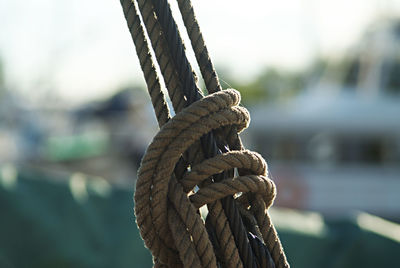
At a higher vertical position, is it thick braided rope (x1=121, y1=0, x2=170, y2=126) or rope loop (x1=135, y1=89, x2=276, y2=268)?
thick braided rope (x1=121, y1=0, x2=170, y2=126)

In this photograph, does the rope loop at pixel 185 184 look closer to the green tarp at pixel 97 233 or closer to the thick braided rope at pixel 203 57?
the thick braided rope at pixel 203 57

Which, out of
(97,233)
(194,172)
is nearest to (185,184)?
(194,172)

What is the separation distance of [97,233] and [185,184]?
159 centimetres

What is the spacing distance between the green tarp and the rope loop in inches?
52.9

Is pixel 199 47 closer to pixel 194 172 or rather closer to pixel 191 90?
pixel 191 90

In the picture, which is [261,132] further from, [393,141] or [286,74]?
[286,74]

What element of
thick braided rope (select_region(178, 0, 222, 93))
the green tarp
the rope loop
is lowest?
the green tarp

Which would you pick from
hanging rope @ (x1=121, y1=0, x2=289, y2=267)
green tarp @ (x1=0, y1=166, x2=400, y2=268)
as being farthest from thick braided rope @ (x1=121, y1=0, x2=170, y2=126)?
green tarp @ (x1=0, y1=166, x2=400, y2=268)

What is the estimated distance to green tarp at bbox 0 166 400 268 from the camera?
2213mm

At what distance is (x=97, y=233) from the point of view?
243cm

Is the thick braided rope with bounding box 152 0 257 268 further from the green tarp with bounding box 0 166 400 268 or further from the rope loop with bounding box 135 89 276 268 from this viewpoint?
the green tarp with bounding box 0 166 400 268

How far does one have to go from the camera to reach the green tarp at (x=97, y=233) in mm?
2213

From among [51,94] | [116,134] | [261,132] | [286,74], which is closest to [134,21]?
[261,132]

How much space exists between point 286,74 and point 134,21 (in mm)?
39008
